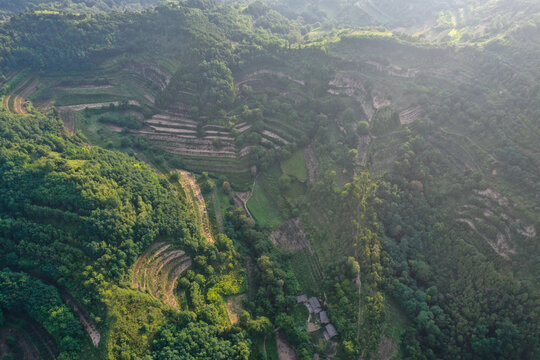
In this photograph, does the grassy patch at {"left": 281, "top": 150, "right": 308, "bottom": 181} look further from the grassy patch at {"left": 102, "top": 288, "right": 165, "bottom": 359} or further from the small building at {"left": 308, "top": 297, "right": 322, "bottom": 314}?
the grassy patch at {"left": 102, "top": 288, "right": 165, "bottom": 359}

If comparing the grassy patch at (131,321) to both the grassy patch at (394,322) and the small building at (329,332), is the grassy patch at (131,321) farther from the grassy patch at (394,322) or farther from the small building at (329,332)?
the grassy patch at (394,322)

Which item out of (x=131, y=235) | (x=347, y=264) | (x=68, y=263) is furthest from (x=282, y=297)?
(x=68, y=263)

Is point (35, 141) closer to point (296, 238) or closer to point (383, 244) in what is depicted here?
point (296, 238)

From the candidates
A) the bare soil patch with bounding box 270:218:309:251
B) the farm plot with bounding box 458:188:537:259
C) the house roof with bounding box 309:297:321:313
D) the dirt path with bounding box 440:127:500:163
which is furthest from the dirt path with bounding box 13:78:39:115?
the farm plot with bounding box 458:188:537:259

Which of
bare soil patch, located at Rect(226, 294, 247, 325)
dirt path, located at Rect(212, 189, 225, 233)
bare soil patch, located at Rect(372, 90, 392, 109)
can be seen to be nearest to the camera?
bare soil patch, located at Rect(226, 294, 247, 325)

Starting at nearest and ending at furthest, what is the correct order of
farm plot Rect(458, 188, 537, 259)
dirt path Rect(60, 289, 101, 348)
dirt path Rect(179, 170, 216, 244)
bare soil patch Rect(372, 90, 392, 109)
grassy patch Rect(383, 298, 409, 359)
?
dirt path Rect(60, 289, 101, 348), grassy patch Rect(383, 298, 409, 359), farm plot Rect(458, 188, 537, 259), dirt path Rect(179, 170, 216, 244), bare soil patch Rect(372, 90, 392, 109)

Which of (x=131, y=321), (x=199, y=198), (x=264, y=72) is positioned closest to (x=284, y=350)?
(x=131, y=321)

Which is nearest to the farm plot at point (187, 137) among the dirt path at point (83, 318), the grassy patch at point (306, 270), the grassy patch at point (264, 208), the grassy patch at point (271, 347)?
the grassy patch at point (264, 208)
